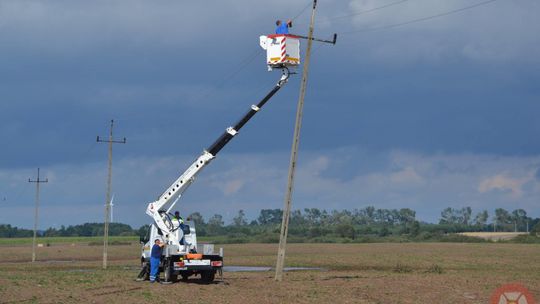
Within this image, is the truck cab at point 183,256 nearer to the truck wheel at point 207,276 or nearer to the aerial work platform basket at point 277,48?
the truck wheel at point 207,276

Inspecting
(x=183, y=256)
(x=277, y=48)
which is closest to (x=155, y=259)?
(x=183, y=256)

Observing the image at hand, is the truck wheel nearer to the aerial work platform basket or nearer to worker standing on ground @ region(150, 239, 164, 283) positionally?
worker standing on ground @ region(150, 239, 164, 283)

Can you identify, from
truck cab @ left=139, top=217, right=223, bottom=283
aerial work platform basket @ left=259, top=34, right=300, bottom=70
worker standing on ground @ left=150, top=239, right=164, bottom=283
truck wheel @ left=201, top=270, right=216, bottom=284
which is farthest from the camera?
aerial work platform basket @ left=259, top=34, right=300, bottom=70

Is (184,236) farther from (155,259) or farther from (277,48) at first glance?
(277,48)

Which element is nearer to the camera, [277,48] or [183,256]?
[183,256]

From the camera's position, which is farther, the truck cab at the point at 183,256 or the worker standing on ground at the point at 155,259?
the worker standing on ground at the point at 155,259

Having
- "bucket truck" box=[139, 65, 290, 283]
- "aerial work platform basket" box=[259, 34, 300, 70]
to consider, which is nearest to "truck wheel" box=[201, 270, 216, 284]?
"bucket truck" box=[139, 65, 290, 283]

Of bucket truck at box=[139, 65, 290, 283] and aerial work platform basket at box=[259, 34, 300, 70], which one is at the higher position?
aerial work platform basket at box=[259, 34, 300, 70]

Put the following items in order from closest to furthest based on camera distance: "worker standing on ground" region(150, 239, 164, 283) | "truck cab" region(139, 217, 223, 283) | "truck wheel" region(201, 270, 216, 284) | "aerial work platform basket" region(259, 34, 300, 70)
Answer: "truck cab" region(139, 217, 223, 283) < "worker standing on ground" region(150, 239, 164, 283) < "truck wheel" region(201, 270, 216, 284) < "aerial work platform basket" region(259, 34, 300, 70)

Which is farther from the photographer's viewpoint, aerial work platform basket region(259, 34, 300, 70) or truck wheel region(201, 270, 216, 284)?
aerial work platform basket region(259, 34, 300, 70)

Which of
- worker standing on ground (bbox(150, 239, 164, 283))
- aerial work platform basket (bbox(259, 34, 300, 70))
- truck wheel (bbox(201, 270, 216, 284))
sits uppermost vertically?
aerial work platform basket (bbox(259, 34, 300, 70))

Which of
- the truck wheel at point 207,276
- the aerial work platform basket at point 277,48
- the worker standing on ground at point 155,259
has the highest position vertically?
the aerial work platform basket at point 277,48

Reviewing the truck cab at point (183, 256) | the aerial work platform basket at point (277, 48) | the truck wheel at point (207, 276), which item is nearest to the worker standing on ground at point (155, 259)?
the truck cab at point (183, 256)

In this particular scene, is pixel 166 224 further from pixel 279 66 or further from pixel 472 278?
pixel 472 278
